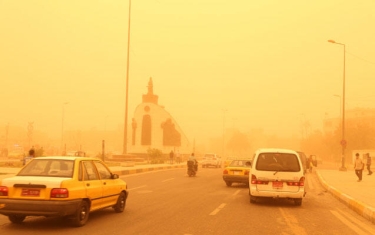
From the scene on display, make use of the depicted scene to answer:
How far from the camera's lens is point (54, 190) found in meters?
8.91

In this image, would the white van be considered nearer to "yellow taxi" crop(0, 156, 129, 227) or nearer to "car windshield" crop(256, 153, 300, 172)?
"car windshield" crop(256, 153, 300, 172)

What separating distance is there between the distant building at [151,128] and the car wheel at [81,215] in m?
66.4

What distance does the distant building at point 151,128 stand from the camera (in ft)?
252

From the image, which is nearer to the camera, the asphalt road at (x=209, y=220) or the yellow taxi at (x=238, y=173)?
the asphalt road at (x=209, y=220)

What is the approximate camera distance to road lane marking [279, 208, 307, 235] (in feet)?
31.3

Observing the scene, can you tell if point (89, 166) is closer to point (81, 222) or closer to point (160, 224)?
point (81, 222)

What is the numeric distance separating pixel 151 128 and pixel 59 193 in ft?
226

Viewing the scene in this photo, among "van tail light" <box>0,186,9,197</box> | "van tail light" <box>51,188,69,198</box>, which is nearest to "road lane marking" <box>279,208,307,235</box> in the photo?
"van tail light" <box>51,188,69,198</box>

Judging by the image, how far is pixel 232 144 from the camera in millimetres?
143625

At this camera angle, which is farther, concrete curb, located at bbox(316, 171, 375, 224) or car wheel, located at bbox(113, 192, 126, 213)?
concrete curb, located at bbox(316, 171, 375, 224)

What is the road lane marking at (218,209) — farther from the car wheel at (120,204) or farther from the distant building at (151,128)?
the distant building at (151,128)

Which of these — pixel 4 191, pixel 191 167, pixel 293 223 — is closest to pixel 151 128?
pixel 191 167

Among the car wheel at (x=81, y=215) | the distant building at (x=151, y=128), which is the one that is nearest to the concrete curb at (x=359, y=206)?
the car wheel at (x=81, y=215)

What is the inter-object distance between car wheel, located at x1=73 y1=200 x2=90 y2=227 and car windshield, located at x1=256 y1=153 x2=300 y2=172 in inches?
262
